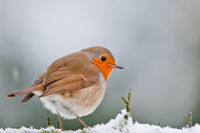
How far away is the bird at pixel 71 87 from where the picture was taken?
3465 mm

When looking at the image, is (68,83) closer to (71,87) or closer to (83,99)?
(71,87)

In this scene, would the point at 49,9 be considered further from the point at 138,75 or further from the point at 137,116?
the point at 137,116

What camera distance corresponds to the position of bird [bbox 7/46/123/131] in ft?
11.4

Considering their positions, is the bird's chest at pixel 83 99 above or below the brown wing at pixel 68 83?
below

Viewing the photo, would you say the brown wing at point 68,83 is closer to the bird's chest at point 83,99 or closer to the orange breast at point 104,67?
the bird's chest at point 83,99

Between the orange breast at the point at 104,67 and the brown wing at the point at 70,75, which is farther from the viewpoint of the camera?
the orange breast at the point at 104,67

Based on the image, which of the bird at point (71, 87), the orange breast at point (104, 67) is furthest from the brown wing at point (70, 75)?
the orange breast at point (104, 67)

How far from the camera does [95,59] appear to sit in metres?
4.20

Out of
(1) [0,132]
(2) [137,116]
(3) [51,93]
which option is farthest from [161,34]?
(1) [0,132]

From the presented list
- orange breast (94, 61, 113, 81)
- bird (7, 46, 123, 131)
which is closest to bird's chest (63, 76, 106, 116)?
bird (7, 46, 123, 131)

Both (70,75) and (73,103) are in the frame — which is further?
(70,75)

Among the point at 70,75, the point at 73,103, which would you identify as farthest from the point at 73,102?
the point at 70,75

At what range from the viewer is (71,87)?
11.6 ft

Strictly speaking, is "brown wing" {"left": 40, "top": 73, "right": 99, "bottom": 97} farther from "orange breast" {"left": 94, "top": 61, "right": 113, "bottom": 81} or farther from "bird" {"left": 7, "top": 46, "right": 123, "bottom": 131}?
"orange breast" {"left": 94, "top": 61, "right": 113, "bottom": 81}
